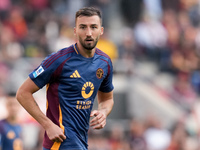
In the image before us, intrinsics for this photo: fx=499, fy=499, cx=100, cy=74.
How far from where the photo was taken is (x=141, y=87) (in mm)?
13688

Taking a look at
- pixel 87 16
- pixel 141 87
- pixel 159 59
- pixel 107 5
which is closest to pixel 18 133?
pixel 87 16

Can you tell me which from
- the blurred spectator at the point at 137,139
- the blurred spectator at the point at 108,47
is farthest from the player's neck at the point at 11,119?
the blurred spectator at the point at 108,47

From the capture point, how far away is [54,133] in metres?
4.93

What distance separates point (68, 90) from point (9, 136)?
8.93ft

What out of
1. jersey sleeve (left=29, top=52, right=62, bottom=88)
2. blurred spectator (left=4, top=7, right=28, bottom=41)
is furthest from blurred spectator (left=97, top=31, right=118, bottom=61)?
jersey sleeve (left=29, top=52, right=62, bottom=88)

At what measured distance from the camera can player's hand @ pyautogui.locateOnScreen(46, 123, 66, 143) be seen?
493 centimetres

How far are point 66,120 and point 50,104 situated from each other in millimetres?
240

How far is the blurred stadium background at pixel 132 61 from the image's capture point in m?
12.1

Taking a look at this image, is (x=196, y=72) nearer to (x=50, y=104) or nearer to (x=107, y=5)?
(x=107, y=5)

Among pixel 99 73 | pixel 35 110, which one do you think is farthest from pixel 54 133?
pixel 99 73

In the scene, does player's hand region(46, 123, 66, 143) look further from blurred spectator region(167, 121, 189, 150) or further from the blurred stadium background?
blurred spectator region(167, 121, 189, 150)

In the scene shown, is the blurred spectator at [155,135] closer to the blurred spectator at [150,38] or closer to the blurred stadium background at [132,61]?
the blurred stadium background at [132,61]

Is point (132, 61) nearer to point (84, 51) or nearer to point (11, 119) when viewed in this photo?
point (11, 119)

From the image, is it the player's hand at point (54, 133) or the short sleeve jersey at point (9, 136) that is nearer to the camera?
the player's hand at point (54, 133)
